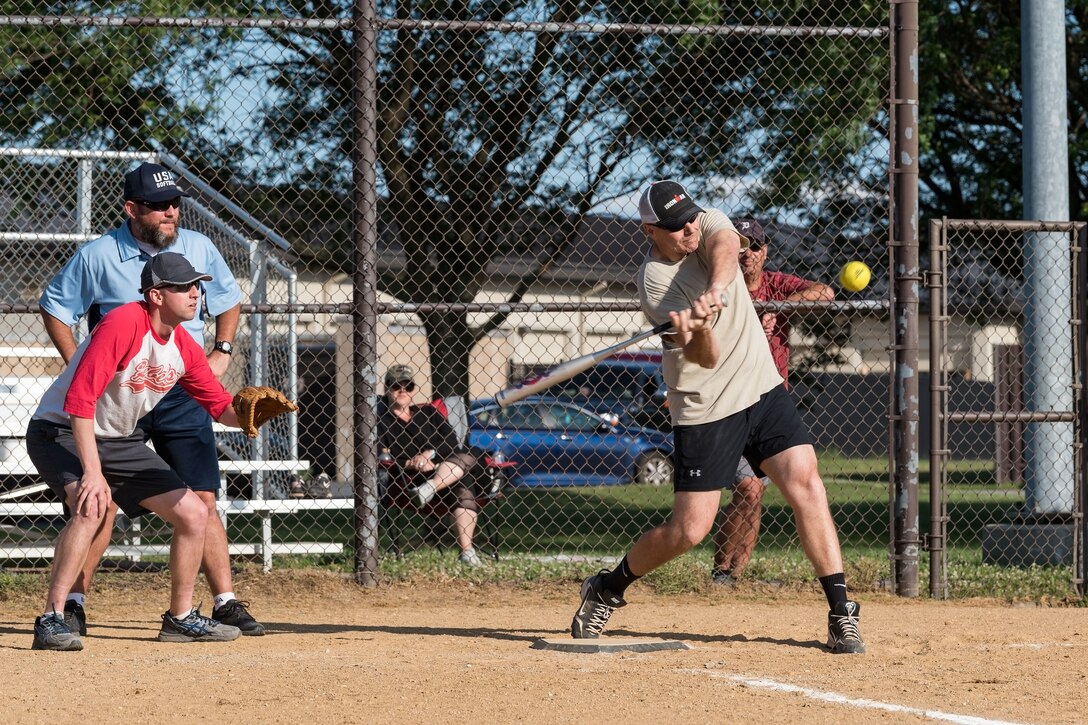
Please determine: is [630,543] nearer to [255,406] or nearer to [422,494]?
[422,494]

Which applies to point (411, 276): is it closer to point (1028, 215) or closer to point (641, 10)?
point (641, 10)

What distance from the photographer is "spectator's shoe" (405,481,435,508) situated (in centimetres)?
836

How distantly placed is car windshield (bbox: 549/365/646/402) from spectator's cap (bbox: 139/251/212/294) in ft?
39.5

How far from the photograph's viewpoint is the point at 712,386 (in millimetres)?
5270

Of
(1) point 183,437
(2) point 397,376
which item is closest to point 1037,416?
(2) point 397,376

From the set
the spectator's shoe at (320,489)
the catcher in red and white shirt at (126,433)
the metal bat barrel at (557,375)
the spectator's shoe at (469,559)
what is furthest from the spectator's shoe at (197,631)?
the spectator's shoe at (320,489)

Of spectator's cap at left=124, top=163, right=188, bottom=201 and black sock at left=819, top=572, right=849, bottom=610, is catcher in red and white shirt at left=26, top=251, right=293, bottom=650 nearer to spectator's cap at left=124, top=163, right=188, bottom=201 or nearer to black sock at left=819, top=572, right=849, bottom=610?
spectator's cap at left=124, top=163, right=188, bottom=201

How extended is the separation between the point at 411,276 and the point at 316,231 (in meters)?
1.54

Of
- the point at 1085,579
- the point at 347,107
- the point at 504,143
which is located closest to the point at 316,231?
the point at 347,107

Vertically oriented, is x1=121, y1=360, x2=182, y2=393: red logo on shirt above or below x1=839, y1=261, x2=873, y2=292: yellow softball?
below

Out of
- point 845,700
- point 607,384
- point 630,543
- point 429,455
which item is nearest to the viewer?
point 845,700

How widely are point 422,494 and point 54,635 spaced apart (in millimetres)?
3289

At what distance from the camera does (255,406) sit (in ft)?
18.2

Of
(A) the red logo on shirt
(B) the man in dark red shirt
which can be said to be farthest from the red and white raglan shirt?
(B) the man in dark red shirt
